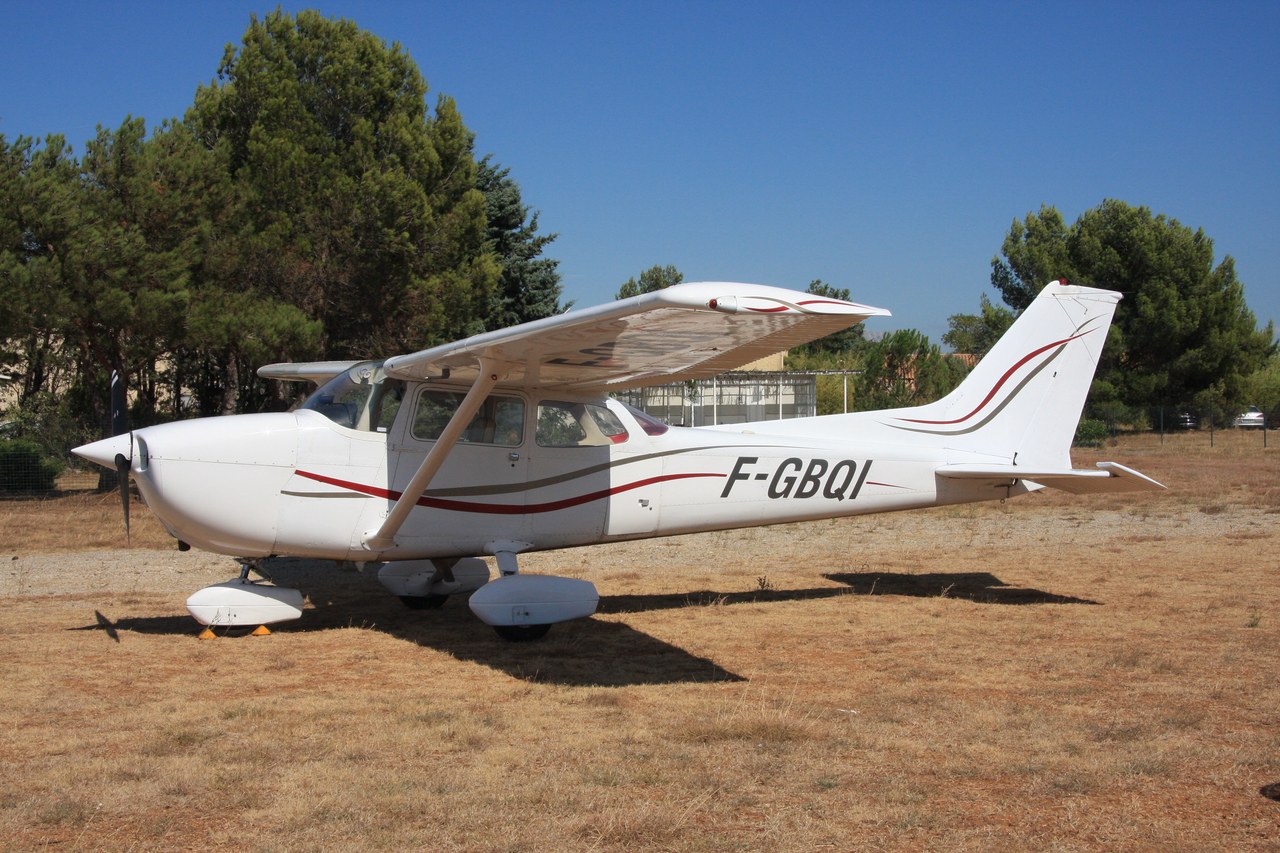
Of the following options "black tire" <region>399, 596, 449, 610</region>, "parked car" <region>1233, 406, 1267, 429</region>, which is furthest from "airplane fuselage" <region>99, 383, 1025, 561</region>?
"parked car" <region>1233, 406, 1267, 429</region>

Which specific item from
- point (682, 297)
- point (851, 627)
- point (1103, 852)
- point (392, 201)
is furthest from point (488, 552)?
point (392, 201)

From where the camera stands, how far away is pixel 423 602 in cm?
959

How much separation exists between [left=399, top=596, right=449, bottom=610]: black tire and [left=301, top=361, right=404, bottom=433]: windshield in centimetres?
193

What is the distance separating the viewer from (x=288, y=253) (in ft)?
70.8

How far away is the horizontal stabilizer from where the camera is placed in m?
8.97

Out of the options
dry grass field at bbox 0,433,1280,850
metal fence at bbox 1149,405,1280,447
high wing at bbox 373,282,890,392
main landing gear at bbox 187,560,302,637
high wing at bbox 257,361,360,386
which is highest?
metal fence at bbox 1149,405,1280,447

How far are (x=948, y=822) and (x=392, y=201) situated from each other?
19.3m

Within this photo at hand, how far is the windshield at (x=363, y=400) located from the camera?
27.2 ft

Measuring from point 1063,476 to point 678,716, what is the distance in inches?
209

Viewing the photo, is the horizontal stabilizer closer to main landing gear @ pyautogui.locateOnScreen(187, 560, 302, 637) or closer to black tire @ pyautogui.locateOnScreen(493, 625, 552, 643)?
black tire @ pyautogui.locateOnScreen(493, 625, 552, 643)

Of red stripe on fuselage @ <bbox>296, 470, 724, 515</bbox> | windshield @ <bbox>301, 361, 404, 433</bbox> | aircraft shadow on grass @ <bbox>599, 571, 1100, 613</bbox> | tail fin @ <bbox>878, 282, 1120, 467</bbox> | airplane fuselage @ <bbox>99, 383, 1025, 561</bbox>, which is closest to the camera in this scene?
airplane fuselage @ <bbox>99, 383, 1025, 561</bbox>

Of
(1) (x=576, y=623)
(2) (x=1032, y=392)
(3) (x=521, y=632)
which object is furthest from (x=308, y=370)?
(2) (x=1032, y=392)

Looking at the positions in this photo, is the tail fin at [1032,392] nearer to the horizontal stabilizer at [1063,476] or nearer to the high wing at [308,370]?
the horizontal stabilizer at [1063,476]

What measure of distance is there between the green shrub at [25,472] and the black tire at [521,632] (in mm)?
16988
